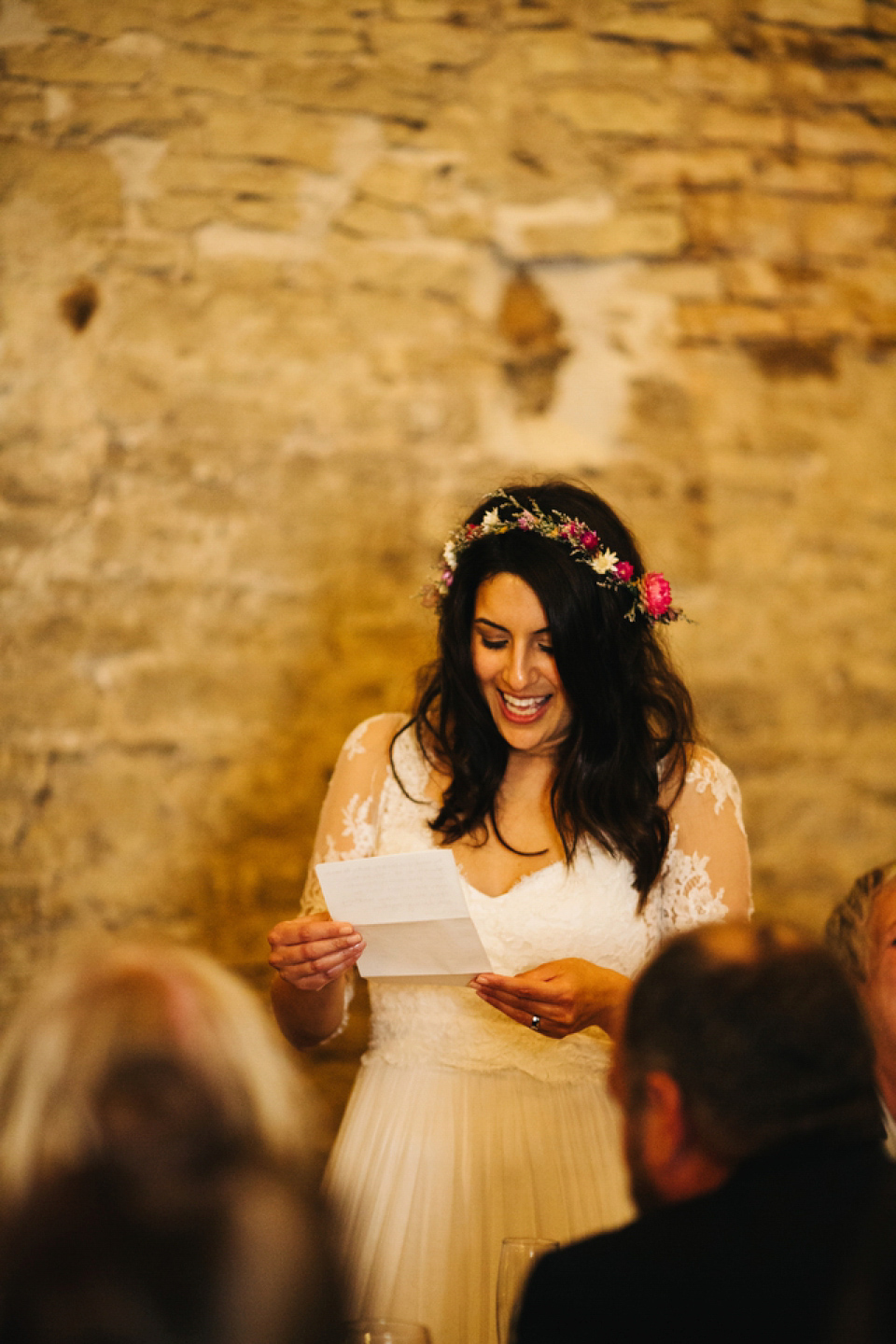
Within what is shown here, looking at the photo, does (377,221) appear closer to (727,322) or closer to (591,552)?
(727,322)

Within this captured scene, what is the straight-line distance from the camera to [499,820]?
244 cm

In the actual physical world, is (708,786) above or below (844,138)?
below

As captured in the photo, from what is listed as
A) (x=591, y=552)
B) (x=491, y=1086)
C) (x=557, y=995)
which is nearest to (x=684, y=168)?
(x=591, y=552)

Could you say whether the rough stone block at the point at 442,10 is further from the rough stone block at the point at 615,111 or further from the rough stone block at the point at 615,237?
the rough stone block at the point at 615,237

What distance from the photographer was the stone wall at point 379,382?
3.07 meters

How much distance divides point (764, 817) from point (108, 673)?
1885mm

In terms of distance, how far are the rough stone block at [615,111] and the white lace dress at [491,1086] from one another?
1.95 meters

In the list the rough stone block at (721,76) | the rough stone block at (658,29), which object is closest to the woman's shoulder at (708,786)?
the rough stone block at (721,76)

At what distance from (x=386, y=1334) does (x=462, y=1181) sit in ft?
2.99

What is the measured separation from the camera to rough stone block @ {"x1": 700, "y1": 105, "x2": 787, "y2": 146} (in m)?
3.29

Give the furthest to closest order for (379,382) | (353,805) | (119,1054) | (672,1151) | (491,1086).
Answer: (379,382) < (353,805) < (491,1086) < (672,1151) < (119,1054)

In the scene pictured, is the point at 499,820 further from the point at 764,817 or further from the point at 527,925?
the point at 764,817

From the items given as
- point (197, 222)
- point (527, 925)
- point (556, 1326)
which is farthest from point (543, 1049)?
point (197, 222)

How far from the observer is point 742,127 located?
3303 millimetres
